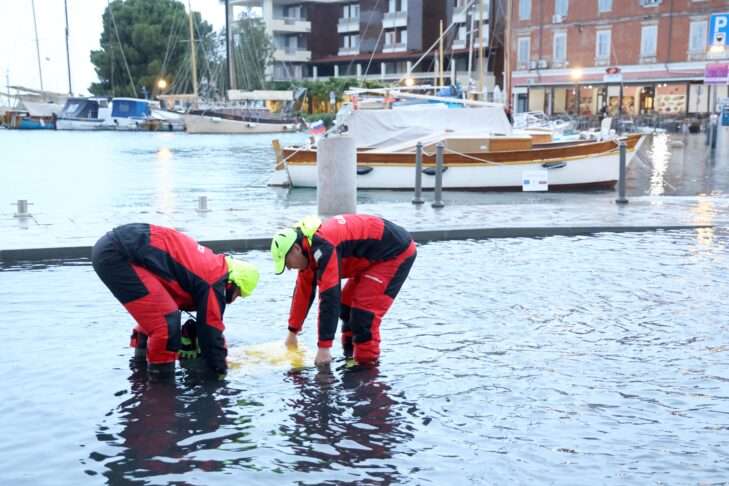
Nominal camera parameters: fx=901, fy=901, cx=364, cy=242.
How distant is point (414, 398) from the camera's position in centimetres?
616

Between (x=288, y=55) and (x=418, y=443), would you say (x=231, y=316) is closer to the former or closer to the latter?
(x=418, y=443)

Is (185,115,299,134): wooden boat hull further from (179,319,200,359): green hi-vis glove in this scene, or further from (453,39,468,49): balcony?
(179,319,200,359): green hi-vis glove

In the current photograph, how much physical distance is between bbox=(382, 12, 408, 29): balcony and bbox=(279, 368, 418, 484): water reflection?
73.7m

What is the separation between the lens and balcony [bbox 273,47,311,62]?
86.2m

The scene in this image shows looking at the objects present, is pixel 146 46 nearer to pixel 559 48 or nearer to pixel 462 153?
pixel 559 48

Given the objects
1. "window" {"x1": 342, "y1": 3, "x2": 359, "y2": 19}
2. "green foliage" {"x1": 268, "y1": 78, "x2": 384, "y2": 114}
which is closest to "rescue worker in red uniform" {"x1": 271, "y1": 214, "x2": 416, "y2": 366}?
"green foliage" {"x1": 268, "y1": 78, "x2": 384, "y2": 114}

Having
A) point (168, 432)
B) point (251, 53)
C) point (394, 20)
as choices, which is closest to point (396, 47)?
point (394, 20)

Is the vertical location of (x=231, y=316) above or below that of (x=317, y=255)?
below

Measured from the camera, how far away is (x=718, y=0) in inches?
2072

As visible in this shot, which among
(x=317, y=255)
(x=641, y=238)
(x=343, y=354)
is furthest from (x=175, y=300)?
(x=641, y=238)

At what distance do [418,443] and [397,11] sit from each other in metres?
76.8

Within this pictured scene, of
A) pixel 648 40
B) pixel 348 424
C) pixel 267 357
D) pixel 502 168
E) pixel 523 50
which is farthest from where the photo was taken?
pixel 523 50

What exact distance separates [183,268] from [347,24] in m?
81.8

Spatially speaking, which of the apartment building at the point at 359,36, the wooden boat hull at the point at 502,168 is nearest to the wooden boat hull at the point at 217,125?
the apartment building at the point at 359,36
